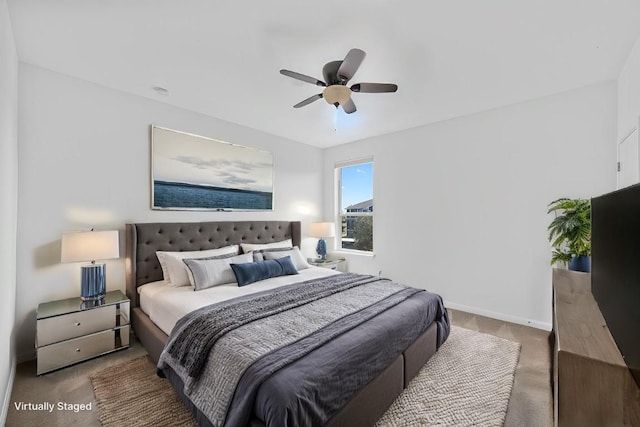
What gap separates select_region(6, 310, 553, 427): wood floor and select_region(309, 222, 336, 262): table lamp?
2700 mm

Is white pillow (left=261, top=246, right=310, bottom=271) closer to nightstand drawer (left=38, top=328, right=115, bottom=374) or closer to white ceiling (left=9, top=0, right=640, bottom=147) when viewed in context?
nightstand drawer (left=38, top=328, right=115, bottom=374)

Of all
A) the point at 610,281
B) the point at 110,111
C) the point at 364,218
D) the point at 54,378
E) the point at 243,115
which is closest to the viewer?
the point at 610,281

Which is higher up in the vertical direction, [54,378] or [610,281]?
[610,281]

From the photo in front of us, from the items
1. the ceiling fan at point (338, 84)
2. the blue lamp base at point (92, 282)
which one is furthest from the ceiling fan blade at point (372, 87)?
the blue lamp base at point (92, 282)

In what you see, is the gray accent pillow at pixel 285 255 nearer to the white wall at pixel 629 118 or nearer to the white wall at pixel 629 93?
the white wall at pixel 629 118

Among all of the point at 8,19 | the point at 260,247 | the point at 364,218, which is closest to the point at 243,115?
the point at 260,247

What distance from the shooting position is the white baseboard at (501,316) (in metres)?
3.08

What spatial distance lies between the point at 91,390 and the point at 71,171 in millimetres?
1921

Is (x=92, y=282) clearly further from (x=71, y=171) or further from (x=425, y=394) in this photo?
(x=425, y=394)

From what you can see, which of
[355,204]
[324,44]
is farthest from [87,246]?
[355,204]

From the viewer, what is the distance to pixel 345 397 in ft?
4.84

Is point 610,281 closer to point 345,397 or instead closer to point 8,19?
point 345,397

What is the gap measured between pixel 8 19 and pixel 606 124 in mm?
4973

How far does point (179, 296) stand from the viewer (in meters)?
2.45
